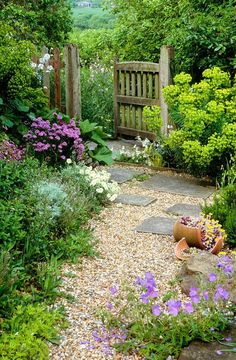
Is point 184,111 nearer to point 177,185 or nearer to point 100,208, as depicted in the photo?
point 177,185

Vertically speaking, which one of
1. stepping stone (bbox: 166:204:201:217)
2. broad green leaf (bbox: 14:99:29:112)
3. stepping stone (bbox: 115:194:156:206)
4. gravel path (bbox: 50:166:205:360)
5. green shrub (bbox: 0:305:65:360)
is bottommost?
gravel path (bbox: 50:166:205:360)

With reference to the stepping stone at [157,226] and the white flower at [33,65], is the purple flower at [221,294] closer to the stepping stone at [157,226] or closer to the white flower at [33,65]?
the stepping stone at [157,226]

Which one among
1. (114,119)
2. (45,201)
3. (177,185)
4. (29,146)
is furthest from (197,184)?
(114,119)

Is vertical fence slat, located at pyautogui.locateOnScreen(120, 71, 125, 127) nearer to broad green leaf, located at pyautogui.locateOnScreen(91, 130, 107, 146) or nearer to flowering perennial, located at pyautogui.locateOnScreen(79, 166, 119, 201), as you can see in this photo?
broad green leaf, located at pyautogui.locateOnScreen(91, 130, 107, 146)

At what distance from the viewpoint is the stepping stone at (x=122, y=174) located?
6.94 metres

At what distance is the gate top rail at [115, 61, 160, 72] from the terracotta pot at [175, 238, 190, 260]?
4.65m

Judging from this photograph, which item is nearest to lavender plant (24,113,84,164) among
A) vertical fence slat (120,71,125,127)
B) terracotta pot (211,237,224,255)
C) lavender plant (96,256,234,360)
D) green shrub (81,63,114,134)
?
terracotta pot (211,237,224,255)

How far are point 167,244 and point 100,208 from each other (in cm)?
105

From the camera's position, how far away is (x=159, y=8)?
482 inches

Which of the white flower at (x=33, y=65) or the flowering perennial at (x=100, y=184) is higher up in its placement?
the white flower at (x=33, y=65)

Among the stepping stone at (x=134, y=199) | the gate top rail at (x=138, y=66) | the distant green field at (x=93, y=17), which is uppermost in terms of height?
the distant green field at (x=93, y=17)

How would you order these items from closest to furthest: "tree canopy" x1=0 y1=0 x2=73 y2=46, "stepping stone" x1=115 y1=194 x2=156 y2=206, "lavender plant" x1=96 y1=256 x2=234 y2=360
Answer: "lavender plant" x1=96 y1=256 x2=234 y2=360 < "stepping stone" x1=115 y1=194 x2=156 y2=206 < "tree canopy" x1=0 y1=0 x2=73 y2=46

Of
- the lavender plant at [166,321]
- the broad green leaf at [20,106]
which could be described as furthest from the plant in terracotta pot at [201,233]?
the broad green leaf at [20,106]

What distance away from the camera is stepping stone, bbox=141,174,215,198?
6367 millimetres
